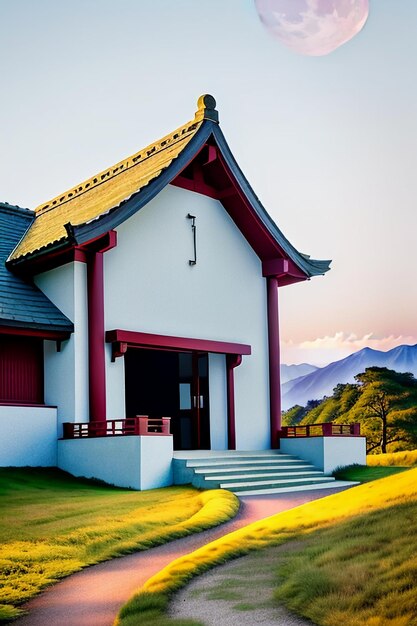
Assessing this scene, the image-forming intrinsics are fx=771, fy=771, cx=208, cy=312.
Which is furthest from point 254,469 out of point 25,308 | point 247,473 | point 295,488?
point 25,308

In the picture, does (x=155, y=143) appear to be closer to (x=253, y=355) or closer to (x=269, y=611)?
(x=253, y=355)

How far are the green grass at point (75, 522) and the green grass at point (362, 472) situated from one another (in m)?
4.74

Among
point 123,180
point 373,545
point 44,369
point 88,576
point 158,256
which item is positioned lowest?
point 88,576

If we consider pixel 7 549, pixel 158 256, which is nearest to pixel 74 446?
pixel 158 256

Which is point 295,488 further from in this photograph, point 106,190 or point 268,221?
point 106,190

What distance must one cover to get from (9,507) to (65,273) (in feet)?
24.2

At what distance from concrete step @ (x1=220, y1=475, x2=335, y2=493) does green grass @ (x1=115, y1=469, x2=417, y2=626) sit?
17.6 ft

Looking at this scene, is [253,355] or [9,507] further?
[253,355]

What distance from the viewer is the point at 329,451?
2014cm

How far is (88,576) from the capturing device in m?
9.57

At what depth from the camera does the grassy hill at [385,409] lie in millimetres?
32656

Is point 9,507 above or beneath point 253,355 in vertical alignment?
beneath

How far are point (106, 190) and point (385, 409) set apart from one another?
16.8m

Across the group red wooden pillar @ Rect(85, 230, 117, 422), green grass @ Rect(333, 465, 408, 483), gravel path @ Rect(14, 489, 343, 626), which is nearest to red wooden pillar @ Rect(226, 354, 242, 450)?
green grass @ Rect(333, 465, 408, 483)
